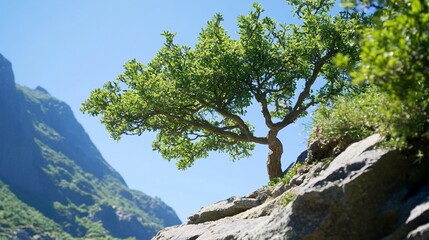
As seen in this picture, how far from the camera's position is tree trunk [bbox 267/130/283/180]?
24312mm

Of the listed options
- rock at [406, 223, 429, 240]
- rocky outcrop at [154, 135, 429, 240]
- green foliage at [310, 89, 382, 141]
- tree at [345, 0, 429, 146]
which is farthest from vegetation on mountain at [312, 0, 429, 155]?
rock at [406, 223, 429, 240]

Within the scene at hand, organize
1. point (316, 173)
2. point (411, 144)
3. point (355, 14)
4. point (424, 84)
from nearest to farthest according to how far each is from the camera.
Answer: point (424, 84) → point (411, 144) → point (316, 173) → point (355, 14)

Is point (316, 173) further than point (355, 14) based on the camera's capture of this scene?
No

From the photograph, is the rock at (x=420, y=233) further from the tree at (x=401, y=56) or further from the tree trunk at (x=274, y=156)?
the tree trunk at (x=274, y=156)

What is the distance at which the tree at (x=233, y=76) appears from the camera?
24062 mm

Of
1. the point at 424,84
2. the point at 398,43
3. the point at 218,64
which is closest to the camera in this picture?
the point at 398,43

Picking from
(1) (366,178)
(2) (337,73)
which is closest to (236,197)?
(1) (366,178)

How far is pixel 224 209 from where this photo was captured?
1858cm

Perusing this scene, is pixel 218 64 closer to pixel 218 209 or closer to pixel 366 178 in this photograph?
pixel 218 209

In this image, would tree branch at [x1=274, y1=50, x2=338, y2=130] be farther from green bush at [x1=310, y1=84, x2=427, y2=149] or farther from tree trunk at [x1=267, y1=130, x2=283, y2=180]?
green bush at [x1=310, y1=84, x2=427, y2=149]

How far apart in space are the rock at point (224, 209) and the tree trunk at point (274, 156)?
17.7 ft

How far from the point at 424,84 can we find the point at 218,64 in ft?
52.5

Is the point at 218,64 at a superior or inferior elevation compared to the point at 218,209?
superior

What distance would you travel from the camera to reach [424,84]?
866 centimetres
